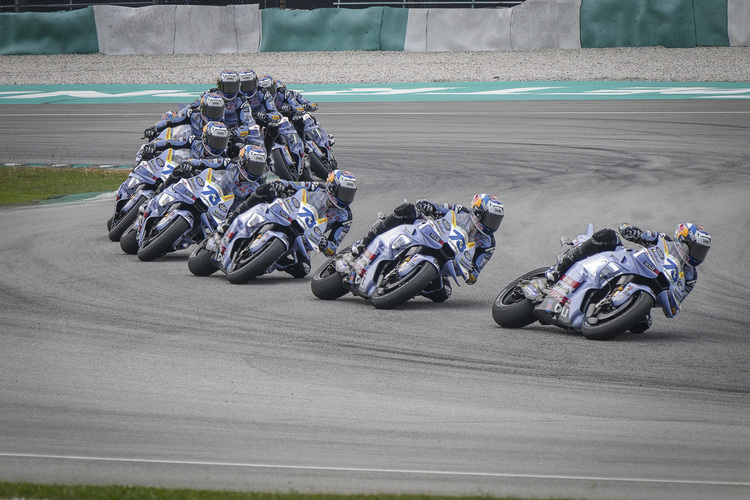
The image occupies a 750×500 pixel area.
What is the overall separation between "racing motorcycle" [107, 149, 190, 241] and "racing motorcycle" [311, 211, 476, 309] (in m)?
4.60

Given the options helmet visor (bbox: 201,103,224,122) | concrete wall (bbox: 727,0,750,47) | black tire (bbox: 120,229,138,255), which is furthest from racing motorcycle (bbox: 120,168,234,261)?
concrete wall (bbox: 727,0,750,47)

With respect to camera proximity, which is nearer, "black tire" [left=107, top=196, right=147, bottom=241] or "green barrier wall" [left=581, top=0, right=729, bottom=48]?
"black tire" [left=107, top=196, right=147, bottom=241]

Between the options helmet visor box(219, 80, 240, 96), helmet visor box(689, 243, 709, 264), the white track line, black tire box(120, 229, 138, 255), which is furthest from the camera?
helmet visor box(219, 80, 240, 96)

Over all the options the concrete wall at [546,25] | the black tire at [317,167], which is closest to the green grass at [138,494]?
the black tire at [317,167]

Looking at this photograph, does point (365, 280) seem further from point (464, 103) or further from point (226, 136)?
point (464, 103)

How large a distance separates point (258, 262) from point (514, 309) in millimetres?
3264

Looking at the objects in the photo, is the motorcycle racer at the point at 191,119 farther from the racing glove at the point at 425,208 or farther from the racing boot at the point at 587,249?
the racing boot at the point at 587,249

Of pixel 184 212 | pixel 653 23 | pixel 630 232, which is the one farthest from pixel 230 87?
pixel 653 23

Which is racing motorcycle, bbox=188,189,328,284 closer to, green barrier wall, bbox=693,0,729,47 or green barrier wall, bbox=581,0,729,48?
green barrier wall, bbox=581,0,729,48

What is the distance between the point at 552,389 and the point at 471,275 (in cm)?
314

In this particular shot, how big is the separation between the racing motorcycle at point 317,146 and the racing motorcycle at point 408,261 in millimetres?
7319

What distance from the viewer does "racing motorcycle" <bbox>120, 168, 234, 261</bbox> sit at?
1339 centimetres

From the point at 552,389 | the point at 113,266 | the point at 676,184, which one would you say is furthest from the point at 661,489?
the point at 676,184

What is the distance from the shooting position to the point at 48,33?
3350 cm
